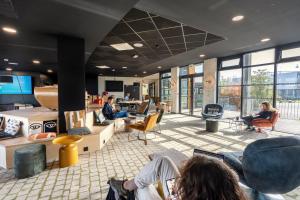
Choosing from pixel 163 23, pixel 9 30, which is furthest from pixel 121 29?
pixel 9 30

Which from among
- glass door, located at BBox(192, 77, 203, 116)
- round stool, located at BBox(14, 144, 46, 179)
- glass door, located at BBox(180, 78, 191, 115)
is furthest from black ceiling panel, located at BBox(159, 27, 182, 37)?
glass door, located at BBox(180, 78, 191, 115)

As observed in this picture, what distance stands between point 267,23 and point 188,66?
19.2 feet

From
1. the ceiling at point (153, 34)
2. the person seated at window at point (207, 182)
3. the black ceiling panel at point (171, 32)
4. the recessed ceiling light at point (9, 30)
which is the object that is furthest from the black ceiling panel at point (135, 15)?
the person seated at window at point (207, 182)

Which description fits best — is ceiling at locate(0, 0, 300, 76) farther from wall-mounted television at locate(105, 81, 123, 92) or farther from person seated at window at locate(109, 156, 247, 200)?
wall-mounted television at locate(105, 81, 123, 92)

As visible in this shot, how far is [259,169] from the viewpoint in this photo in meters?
1.70

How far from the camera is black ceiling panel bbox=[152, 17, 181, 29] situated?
11.0 ft

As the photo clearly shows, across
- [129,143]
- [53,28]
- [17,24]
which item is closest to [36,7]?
[53,28]

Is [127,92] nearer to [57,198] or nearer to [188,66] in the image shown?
[188,66]

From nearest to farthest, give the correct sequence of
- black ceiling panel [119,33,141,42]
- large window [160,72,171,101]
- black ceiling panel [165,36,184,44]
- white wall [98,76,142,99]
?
black ceiling panel [119,33,141,42], black ceiling panel [165,36,184,44], large window [160,72,171,101], white wall [98,76,142,99]

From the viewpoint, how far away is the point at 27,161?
2723 mm

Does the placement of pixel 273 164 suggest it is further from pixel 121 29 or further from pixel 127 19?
pixel 121 29

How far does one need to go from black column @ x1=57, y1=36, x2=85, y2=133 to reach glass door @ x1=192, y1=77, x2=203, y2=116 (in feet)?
20.9

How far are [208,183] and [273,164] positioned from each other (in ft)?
4.44

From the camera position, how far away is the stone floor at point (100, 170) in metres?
2.36
